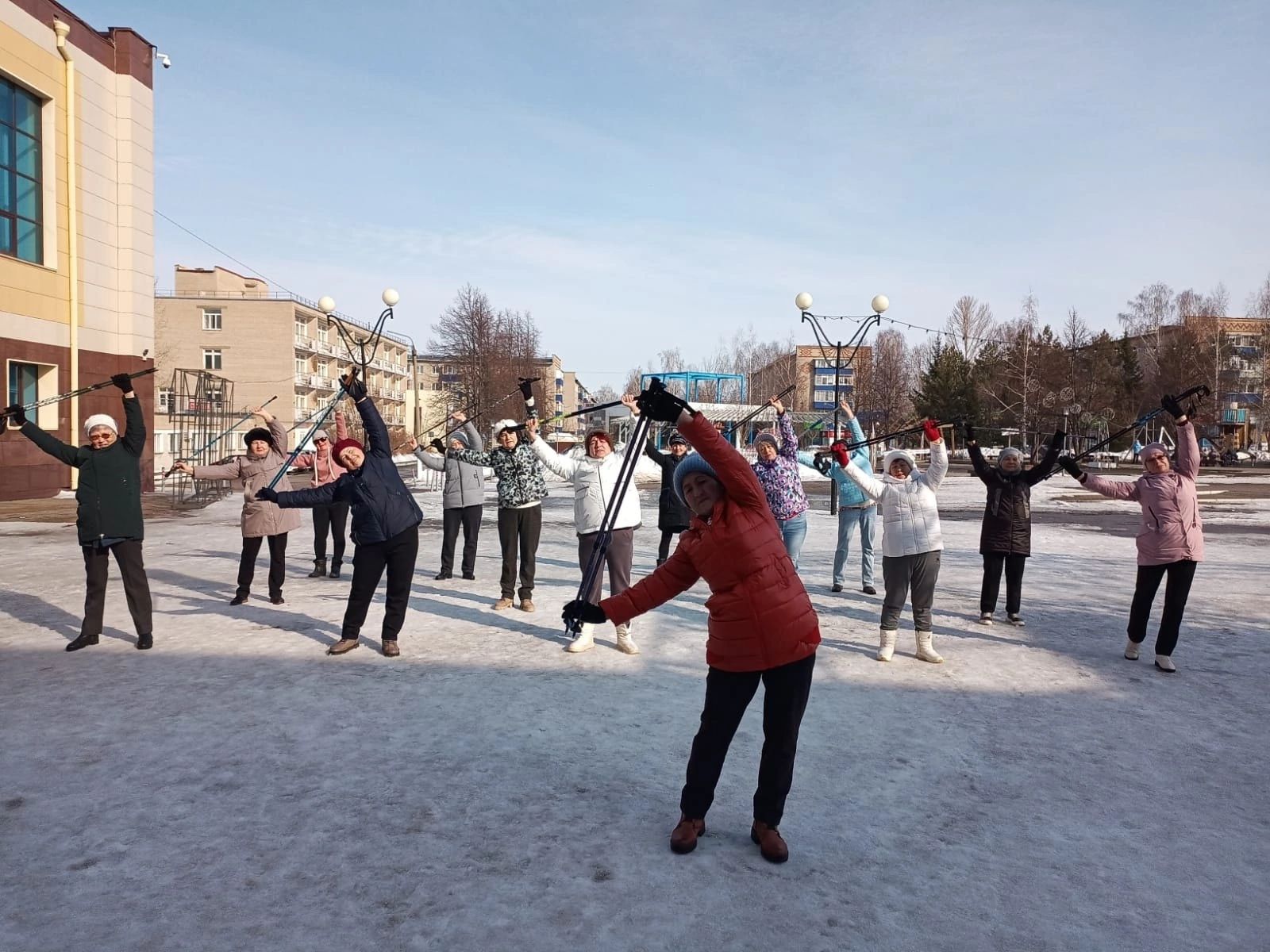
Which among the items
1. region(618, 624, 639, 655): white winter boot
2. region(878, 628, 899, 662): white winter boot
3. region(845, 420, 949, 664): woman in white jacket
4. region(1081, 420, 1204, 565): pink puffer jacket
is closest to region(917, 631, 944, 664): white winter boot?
region(845, 420, 949, 664): woman in white jacket

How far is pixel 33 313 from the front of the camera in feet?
69.9

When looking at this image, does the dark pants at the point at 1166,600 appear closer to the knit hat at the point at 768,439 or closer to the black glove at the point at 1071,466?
the black glove at the point at 1071,466

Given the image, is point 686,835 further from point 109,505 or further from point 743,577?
point 109,505

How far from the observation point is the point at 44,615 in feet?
28.9

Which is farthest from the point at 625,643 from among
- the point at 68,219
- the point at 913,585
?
the point at 68,219

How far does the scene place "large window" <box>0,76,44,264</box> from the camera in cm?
2069

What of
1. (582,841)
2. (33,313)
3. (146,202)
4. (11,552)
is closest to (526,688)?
(582,841)

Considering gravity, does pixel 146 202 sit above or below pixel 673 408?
above

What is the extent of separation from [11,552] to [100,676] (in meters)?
8.39

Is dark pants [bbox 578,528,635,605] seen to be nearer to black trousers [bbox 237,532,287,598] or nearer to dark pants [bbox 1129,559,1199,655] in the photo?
black trousers [bbox 237,532,287,598]

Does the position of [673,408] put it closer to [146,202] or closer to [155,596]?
[155,596]

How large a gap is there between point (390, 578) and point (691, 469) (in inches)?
165

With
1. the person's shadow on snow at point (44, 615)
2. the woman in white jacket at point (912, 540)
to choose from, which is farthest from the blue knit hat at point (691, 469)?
the person's shadow on snow at point (44, 615)

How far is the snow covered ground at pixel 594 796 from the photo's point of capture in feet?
11.1
